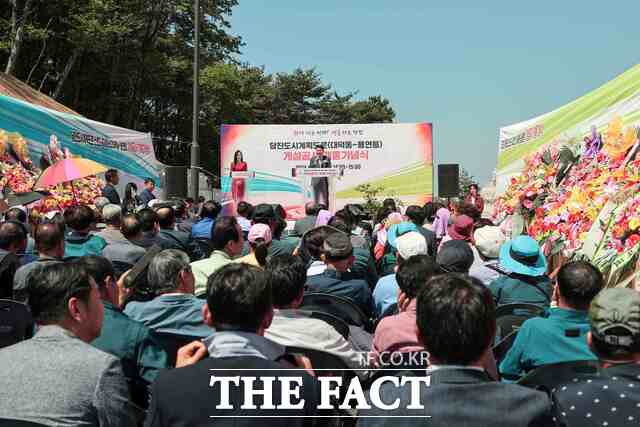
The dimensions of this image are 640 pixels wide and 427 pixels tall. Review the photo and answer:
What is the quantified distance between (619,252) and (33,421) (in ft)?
12.3

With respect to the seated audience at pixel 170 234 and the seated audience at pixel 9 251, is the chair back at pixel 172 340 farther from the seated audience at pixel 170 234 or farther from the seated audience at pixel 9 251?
the seated audience at pixel 170 234

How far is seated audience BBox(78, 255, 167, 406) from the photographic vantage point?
2.67m

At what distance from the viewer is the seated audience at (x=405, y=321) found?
266cm

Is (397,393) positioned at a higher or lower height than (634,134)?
lower

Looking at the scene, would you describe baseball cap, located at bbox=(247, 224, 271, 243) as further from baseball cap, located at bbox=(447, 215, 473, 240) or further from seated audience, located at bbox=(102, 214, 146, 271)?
baseball cap, located at bbox=(447, 215, 473, 240)

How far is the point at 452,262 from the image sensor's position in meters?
4.21

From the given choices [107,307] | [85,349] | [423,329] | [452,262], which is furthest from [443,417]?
[452,262]

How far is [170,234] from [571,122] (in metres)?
3.94

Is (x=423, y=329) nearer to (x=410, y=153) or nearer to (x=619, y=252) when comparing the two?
(x=619, y=252)

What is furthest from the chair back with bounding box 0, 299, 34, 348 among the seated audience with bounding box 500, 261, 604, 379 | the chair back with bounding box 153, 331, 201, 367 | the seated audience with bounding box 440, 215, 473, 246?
the seated audience with bounding box 440, 215, 473, 246

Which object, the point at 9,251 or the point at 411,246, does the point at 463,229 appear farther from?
the point at 9,251

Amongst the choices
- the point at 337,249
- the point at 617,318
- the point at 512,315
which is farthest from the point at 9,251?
the point at 617,318

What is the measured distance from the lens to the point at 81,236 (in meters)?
5.02

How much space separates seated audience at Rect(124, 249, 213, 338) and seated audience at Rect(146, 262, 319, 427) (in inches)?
32.7
